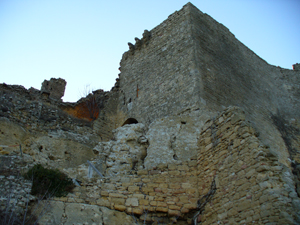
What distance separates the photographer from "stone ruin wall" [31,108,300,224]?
473 centimetres

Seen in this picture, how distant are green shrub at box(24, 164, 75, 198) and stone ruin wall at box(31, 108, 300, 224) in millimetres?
164

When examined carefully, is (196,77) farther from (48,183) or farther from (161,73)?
(48,183)

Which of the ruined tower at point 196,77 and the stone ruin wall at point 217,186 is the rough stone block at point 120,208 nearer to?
the stone ruin wall at point 217,186

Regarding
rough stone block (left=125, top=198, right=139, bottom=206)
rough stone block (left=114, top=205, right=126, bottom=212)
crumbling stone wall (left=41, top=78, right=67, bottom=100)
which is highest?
crumbling stone wall (left=41, top=78, right=67, bottom=100)

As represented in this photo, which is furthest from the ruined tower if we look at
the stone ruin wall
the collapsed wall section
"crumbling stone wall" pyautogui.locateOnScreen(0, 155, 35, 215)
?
"crumbling stone wall" pyautogui.locateOnScreen(0, 155, 35, 215)

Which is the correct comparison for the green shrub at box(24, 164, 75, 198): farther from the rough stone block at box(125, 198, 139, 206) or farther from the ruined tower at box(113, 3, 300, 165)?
the ruined tower at box(113, 3, 300, 165)

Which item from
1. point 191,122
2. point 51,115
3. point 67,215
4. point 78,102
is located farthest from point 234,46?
point 67,215

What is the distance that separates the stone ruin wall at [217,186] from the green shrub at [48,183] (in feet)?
0.54

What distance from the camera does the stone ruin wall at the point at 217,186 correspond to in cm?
473

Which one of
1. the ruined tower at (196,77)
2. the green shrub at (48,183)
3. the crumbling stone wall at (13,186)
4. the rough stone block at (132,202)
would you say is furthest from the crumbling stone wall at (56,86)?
the rough stone block at (132,202)

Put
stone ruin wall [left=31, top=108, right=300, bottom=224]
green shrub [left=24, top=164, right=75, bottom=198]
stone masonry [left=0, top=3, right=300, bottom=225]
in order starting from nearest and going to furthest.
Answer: stone ruin wall [left=31, top=108, right=300, bottom=224]
stone masonry [left=0, top=3, right=300, bottom=225]
green shrub [left=24, top=164, right=75, bottom=198]

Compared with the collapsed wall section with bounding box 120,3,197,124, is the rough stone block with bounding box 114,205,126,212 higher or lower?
lower

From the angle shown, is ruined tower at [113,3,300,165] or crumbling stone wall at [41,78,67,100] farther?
crumbling stone wall at [41,78,67,100]

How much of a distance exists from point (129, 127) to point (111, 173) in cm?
221
